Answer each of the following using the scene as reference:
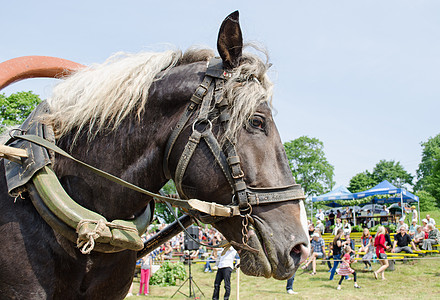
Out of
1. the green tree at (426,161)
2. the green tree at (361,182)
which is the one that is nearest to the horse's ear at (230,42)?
the green tree at (361,182)

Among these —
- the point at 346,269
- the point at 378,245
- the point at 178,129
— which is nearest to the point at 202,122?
the point at 178,129

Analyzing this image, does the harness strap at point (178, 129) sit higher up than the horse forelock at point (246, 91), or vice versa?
the horse forelock at point (246, 91)

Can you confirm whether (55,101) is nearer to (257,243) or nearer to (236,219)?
(236,219)

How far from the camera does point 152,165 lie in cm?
204

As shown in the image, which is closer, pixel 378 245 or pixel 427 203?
pixel 378 245

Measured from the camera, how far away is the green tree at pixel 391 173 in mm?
73000

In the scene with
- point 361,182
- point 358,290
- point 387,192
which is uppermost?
point 361,182

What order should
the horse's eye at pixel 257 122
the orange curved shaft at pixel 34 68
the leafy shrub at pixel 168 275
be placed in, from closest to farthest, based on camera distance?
the horse's eye at pixel 257 122 → the orange curved shaft at pixel 34 68 → the leafy shrub at pixel 168 275

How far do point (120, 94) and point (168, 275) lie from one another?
14.2 meters

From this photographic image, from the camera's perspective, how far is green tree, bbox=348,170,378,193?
232ft

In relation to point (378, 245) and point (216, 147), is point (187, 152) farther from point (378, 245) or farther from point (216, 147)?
point (378, 245)

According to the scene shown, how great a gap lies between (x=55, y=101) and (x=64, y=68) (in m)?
0.47

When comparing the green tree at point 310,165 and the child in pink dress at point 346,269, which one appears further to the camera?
the green tree at point 310,165

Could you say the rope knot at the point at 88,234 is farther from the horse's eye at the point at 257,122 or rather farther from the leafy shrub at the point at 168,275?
the leafy shrub at the point at 168,275
